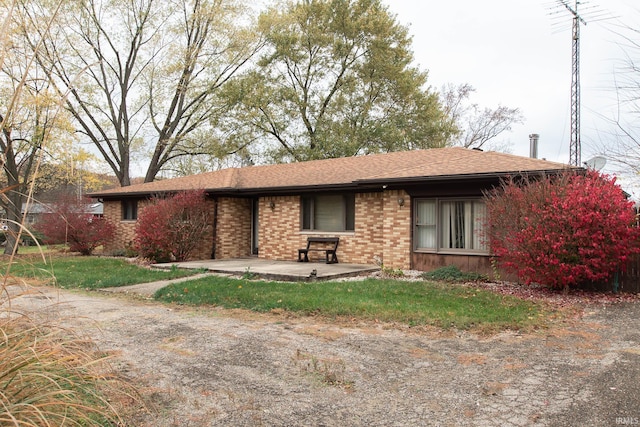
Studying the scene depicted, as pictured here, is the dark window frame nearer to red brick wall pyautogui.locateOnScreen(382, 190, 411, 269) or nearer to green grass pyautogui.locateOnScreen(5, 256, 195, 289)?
red brick wall pyautogui.locateOnScreen(382, 190, 411, 269)

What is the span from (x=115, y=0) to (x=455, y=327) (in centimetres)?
2626

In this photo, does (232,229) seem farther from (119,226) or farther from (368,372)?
(368,372)

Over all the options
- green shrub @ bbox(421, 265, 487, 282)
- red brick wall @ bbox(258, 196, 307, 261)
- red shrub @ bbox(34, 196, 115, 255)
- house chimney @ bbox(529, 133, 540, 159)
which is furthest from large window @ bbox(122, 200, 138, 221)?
house chimney @ bbox(529, 133, 540, 159)

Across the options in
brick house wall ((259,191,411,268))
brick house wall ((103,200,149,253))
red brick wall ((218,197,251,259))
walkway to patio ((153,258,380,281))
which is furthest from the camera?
brick house wall ((103,200,149,253))

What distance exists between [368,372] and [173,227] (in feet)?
40.3

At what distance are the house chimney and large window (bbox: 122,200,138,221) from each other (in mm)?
16567

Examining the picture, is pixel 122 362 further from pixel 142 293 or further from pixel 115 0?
pixel 115 0

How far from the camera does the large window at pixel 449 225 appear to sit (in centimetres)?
1186

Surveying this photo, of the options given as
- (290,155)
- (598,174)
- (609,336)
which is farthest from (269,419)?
(290,155)

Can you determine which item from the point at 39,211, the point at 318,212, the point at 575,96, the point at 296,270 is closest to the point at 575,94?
the point at 575,96

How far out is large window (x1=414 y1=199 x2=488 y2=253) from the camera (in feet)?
38.9

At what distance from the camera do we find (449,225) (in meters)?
12.3

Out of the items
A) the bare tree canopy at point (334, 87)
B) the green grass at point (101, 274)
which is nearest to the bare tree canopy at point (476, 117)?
the bare tree canopy at point (334, 87)

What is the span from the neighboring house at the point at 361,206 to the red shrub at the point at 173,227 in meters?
0.92
